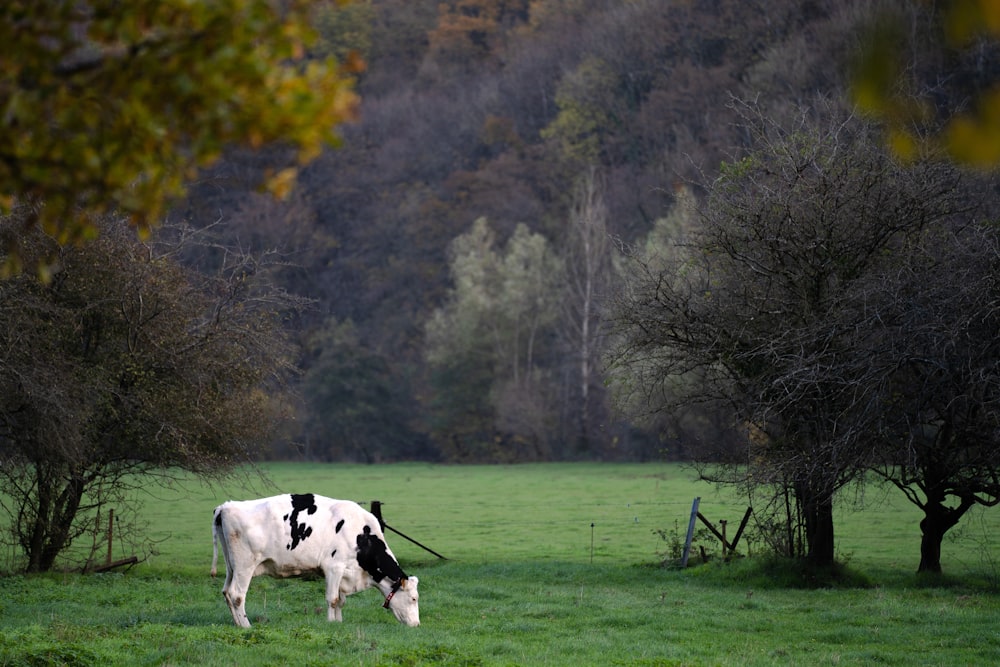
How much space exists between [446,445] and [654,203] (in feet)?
78.2

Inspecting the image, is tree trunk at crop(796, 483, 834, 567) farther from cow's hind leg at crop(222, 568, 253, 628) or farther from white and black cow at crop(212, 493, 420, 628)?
cow's hind leg at crop(222, 568, 253, 628)

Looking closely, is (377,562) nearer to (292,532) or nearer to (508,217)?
(292,532)

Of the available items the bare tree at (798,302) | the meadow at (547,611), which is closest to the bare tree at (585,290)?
the meadow at (547,611)

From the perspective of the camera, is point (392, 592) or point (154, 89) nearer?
point (154, 89)

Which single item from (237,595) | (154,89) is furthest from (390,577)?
(154,89)

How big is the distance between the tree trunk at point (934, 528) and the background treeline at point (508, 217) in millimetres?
38078

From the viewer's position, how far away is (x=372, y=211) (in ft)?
333

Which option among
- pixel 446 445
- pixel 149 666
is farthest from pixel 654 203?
pixel 149 666

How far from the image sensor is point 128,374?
2131 cm

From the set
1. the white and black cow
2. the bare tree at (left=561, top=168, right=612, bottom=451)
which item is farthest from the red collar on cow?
the bare tree at (left=561, top=168, right=612, bottom=451)

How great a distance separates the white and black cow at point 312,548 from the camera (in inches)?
604

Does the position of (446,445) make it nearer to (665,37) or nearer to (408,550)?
(665,37)

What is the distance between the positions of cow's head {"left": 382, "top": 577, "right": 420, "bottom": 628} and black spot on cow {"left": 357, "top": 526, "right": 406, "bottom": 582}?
0.62 ft

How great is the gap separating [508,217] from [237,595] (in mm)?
78499
